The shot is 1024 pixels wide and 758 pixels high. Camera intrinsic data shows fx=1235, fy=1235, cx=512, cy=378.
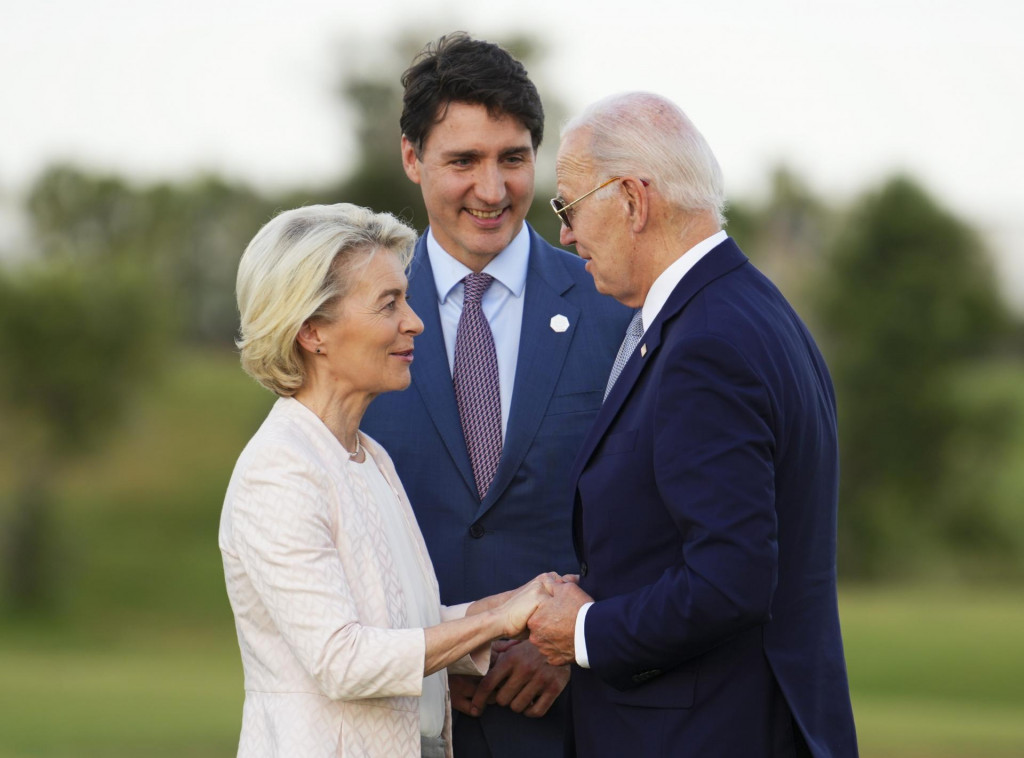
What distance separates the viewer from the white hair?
2.95m

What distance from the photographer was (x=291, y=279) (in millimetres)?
3062

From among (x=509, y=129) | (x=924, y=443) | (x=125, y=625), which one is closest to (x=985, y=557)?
(x=924, y=443)

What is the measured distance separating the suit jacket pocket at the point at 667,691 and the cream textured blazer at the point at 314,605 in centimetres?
52

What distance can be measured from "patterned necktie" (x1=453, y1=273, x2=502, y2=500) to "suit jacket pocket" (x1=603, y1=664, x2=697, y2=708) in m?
1.04

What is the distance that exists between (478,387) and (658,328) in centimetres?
109

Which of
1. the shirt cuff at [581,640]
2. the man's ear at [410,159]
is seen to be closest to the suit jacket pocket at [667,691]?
the shirt cuff at [581,640]

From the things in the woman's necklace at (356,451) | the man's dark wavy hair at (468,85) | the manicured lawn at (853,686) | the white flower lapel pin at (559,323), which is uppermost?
the man's dark wavy hair at (468,85)

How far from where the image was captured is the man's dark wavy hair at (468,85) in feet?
13.1

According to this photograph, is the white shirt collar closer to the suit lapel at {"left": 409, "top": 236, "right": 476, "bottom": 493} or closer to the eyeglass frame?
the eyeglass frame

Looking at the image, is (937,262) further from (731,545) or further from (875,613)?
(731,545)

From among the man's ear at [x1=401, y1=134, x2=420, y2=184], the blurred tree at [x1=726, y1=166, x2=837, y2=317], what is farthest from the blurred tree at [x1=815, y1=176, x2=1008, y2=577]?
the man's ear at [x1=401, y1=134, x2=420, y2=184]

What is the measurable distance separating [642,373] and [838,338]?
3214 cm

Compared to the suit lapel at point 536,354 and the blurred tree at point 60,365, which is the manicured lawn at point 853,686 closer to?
the blurred tree at point 60,365

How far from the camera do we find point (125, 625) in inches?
998
